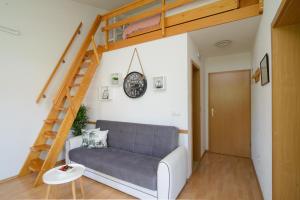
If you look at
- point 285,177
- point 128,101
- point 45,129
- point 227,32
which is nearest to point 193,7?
point 227,32

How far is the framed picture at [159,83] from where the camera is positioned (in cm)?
284

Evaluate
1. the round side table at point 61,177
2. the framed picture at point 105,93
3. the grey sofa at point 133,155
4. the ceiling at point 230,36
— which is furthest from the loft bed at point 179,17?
the round side table at point 61,177

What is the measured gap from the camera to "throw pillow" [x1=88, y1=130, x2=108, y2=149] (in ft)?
9.95

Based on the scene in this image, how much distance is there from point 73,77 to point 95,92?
634 millimetres

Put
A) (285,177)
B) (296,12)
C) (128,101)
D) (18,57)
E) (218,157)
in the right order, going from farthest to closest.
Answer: (218,157) → (128,101) → (18,57) → (285,177) → (296,12)

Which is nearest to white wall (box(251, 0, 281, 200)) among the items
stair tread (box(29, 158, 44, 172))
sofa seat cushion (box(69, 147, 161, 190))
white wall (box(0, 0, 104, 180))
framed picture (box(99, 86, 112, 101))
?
sofa seat cushion (box(69, 147, 161, 190))

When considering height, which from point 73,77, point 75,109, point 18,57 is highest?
point 18,57

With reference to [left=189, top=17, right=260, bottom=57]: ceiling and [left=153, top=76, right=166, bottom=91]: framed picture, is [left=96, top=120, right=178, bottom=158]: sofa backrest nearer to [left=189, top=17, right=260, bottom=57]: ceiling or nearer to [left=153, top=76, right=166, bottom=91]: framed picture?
[left=153, top=76, right=166, bottom=91]: framed picture

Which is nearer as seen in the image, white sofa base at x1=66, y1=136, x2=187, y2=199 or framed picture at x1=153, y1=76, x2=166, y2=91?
white sofa base at x1=66, y1=136, x2=187, y2=199

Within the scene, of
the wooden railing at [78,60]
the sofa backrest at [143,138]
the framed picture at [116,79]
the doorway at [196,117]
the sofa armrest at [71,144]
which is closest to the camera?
the sofa backrest at [143,138]

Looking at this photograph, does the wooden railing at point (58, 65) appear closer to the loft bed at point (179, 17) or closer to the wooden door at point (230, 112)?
the loft bed at point (179, 17)

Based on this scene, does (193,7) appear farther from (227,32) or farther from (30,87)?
(30,87)

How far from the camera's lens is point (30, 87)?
302cm

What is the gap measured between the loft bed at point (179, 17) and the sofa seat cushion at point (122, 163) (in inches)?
80.8
